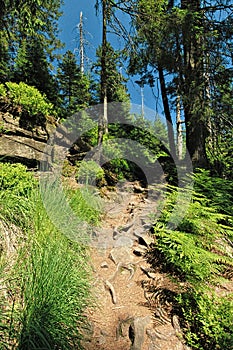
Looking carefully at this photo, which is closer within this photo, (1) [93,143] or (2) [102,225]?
(2) [102,225]

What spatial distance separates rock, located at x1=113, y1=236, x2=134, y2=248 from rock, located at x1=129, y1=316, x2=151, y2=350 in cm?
139

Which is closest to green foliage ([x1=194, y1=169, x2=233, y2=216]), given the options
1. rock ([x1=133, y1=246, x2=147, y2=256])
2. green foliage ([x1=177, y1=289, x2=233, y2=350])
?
rock ([x1=133, y1=246, x2=147, y2=256])

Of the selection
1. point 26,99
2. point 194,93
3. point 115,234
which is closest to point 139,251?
point 115,234

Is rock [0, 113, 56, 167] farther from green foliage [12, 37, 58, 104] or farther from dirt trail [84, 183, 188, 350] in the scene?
green foliage [12, 37, 58, 104]

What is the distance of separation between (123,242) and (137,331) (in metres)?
1.62

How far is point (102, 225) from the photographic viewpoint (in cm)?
427

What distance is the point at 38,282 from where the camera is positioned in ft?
6.26

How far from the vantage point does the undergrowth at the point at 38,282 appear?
5.54ft

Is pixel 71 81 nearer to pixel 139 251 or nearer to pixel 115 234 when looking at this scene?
A: pixel 115 234

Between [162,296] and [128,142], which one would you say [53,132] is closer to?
[128,142]

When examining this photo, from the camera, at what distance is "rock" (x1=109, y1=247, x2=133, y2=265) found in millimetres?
3375

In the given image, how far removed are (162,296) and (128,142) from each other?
5.67m

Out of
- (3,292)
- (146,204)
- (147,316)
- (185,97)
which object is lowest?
(147,316)

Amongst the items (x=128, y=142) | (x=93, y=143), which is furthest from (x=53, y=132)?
(x=128, y=142)
